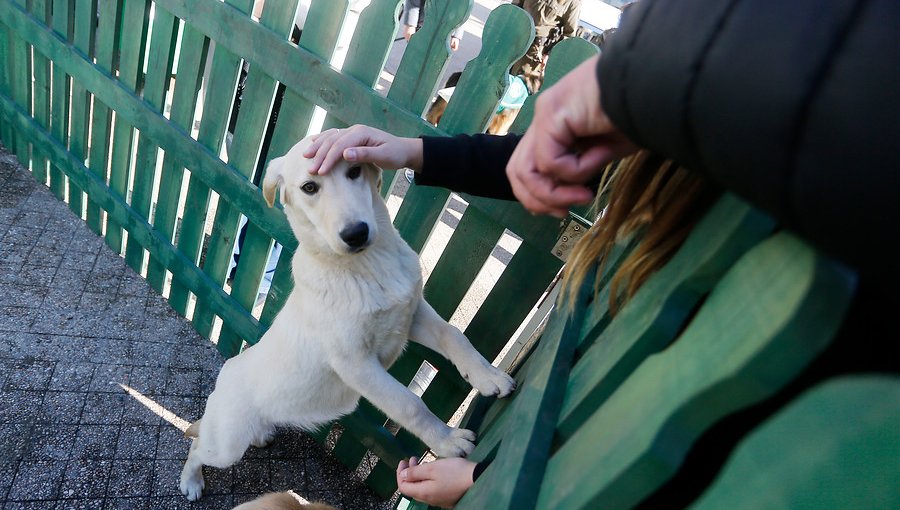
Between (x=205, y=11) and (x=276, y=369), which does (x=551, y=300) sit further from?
(x=205, y=11)

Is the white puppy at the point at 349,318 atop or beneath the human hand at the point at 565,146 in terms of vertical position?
beneath

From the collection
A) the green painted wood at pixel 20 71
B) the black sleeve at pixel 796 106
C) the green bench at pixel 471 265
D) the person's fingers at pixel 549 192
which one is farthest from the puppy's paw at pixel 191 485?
the green painted wood at pixel 20 71

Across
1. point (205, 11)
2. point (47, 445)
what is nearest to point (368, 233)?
point (205, 11)

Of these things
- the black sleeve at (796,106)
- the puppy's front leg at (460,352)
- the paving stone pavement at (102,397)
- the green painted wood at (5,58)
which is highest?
the black sleeve at (796,106)

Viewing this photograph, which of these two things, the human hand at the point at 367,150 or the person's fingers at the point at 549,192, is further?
the human hand at the point at 367,150

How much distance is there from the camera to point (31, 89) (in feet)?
14.3

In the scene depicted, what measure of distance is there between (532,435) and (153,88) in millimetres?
3397

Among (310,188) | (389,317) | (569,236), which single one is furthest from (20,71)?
(569,236)

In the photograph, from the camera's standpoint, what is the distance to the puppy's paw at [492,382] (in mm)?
1926

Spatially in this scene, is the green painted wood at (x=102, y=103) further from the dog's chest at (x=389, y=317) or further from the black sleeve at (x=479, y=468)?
the black sleeve at (x=479, y=468)

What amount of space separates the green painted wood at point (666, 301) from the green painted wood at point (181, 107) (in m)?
2.95

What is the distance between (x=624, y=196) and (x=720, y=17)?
0.54 m

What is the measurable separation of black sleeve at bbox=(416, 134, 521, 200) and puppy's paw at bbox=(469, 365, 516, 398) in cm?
71

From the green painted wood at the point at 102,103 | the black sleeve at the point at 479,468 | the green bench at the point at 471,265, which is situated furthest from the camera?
the green painted wood at the point at 102,103
